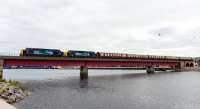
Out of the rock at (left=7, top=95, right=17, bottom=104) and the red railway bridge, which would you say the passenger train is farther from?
the rock at (left=7, top=95, right=17, bottom=104)

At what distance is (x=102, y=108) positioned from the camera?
35.1 meters

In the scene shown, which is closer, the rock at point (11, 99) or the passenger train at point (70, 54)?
the rock at point (11, 99)

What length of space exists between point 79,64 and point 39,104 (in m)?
66.1

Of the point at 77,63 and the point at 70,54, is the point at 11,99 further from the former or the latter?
the point at 70,54

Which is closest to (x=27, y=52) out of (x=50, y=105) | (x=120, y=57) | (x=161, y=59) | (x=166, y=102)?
(x=120, y=57)

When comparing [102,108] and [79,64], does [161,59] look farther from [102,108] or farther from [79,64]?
[102,108]

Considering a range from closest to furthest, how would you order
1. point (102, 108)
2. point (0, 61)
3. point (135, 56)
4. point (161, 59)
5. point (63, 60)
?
point (102, 108)
point (0, 61)
point (63, 60)
point (135, 56)
point (161, 59)

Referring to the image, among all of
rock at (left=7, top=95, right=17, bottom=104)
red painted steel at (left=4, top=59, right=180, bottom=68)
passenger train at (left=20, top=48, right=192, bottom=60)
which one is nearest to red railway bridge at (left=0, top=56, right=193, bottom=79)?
red painted steel at (left=4, top=59, right=180, bottom=68)

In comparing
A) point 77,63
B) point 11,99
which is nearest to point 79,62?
point 77,63

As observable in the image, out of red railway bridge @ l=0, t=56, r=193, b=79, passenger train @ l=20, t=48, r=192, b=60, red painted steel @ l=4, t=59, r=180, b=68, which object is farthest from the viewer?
passenger train @ l=20, t=48, r=192, b=60

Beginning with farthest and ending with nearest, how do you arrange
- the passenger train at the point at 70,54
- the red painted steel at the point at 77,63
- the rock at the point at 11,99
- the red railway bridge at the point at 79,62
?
the passenger train at the point at 70,54, the red painted steel at the point at 77,63, the red railway bridge at the point at 79,62, the rock at the point at 11,99

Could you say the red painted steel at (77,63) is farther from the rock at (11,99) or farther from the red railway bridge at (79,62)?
the rock at (11,99)

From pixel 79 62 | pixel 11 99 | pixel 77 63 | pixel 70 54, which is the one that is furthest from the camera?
pixel 70 54

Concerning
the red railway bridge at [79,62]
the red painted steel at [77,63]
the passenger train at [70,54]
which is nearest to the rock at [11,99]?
the red railway bridge at [79,62]
